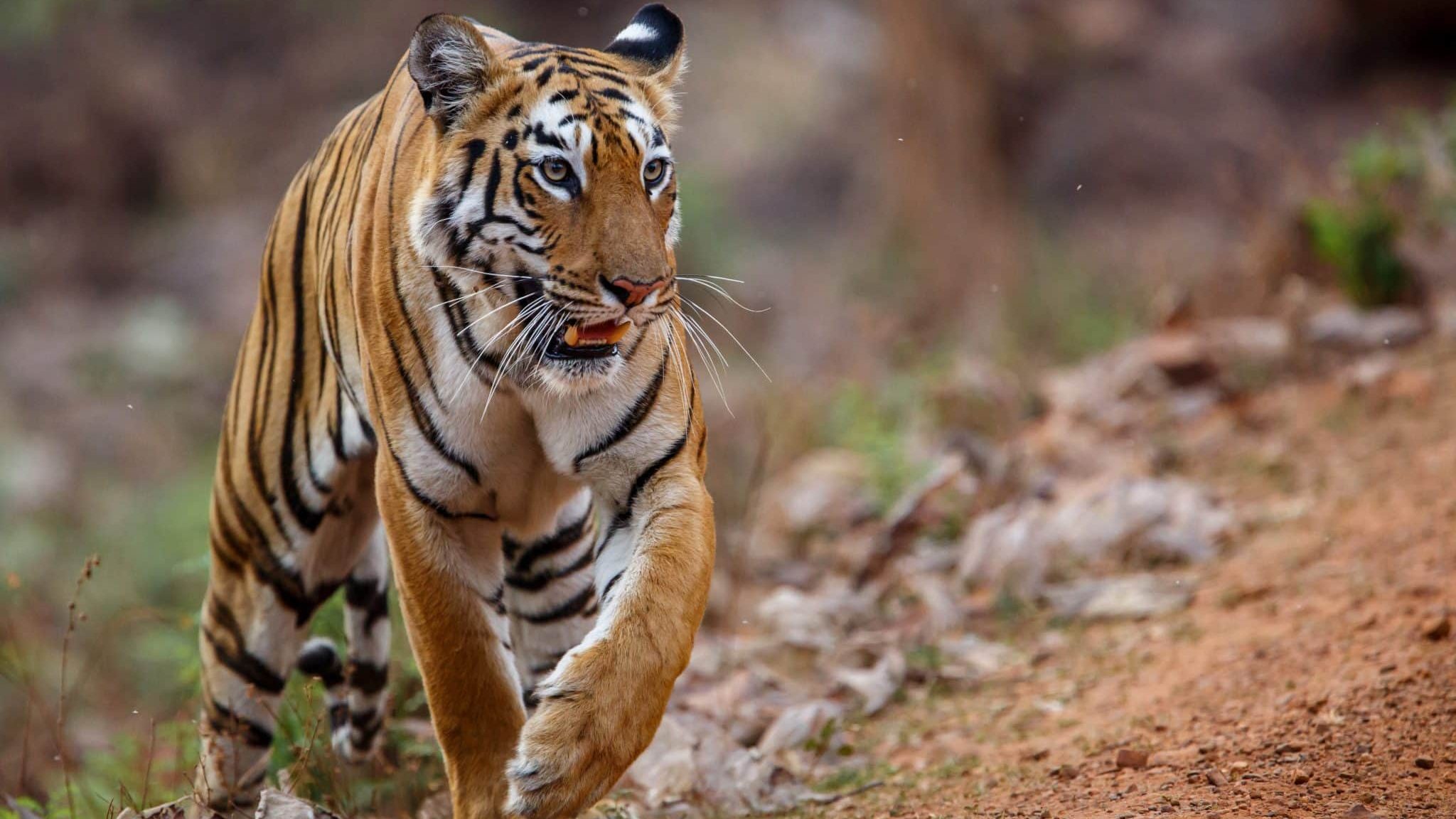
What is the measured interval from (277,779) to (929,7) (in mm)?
9502

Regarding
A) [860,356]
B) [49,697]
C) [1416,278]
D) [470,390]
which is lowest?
[49,697]

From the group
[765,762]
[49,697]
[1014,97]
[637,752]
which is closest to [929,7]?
[1014,97]

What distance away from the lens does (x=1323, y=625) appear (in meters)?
4.53

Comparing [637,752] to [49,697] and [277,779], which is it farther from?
[49,697]

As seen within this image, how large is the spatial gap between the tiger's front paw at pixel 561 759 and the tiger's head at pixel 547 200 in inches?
27.9

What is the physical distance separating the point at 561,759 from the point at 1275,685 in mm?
2270

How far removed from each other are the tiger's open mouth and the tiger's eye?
0.32 metres

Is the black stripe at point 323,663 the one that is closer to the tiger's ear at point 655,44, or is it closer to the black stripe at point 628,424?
the black stripe at point 628,424

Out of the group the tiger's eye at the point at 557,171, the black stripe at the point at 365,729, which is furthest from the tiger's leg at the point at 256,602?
the tiger's eye at the point at 557,171

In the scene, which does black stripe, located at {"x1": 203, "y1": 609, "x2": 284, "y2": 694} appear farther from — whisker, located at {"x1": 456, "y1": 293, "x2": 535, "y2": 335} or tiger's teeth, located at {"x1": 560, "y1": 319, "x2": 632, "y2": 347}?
tiger's teeth, located at {"x1": 560, "y1": 319, "x2": 632, "y2": 347}

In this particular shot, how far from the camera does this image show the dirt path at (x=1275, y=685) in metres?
3.43

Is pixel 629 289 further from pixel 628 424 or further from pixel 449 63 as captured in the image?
pixel 449 63

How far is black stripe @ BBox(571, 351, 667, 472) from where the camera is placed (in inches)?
126

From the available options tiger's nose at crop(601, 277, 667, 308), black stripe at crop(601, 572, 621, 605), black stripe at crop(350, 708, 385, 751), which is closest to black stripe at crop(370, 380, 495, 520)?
black stripe at crop(601, 572, 621, 605)
